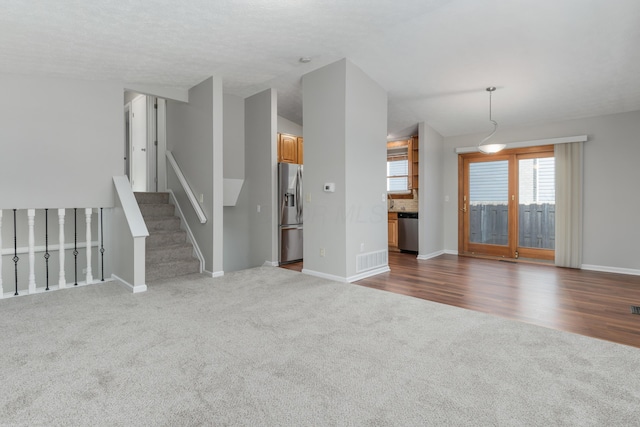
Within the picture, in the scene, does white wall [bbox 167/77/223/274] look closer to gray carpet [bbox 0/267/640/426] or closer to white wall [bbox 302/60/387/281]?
white wall [bbox 302/60/387/281]

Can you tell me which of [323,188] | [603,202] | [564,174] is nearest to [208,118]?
[323,188]

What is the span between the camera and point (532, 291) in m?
3.85

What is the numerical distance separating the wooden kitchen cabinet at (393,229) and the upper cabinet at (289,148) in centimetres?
229

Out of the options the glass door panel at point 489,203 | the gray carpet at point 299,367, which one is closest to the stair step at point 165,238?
the gray carpet at point 299,367

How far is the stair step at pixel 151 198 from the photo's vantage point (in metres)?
5.27

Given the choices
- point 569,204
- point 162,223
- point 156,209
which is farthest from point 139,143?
point 569,204

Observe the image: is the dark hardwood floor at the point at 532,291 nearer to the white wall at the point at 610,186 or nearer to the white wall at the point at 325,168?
the white wall at the point at 610,186

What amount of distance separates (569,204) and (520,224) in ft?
2.87

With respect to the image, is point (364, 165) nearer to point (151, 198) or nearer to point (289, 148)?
point (289, 148)

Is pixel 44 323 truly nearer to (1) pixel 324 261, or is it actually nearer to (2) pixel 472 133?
(1) pixel 324 261

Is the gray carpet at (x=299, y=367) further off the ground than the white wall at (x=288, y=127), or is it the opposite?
the white wall at (x=288, y=127)

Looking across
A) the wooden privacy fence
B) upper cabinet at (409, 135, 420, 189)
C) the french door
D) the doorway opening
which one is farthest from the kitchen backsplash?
the doorway opening

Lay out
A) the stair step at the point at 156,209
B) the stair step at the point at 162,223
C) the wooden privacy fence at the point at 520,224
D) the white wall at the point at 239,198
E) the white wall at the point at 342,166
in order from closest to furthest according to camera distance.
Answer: the white wall at the point at 342,166 < the stair step at the point at 162,223 < the stair step at the point at 156,209 < the white wall at the point at 239,198 < the wooden privacy fence at the point at 520,224

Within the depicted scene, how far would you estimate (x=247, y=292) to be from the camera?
3.70 m
